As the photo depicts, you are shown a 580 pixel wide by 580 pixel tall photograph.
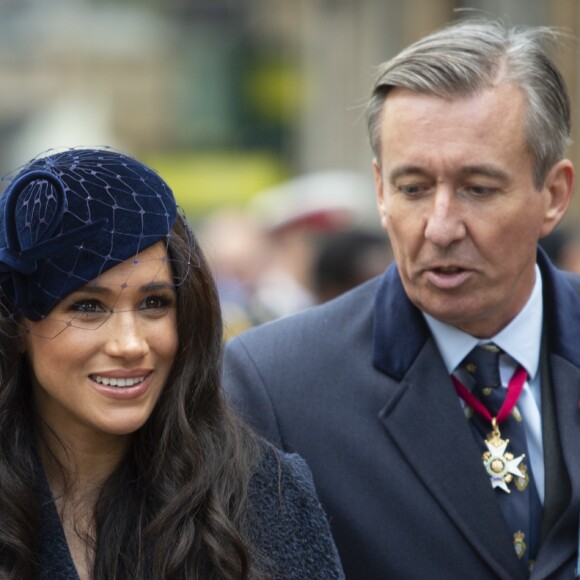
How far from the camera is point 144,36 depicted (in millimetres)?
32156

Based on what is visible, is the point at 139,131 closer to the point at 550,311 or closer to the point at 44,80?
the point at 44,80

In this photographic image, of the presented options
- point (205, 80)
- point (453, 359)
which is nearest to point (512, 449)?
point (453, 359)

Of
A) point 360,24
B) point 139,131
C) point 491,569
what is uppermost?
point 491,569

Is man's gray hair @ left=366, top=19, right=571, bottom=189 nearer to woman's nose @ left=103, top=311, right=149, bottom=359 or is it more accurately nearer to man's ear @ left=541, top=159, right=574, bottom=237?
man's ear @ left=541, top=159, right=574, bottom=237

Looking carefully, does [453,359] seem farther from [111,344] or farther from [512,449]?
[111,344]

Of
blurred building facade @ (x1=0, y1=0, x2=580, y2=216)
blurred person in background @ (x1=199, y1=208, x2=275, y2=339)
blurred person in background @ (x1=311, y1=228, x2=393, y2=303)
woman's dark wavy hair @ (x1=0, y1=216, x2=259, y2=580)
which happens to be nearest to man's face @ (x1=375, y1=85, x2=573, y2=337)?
woman's dark wavy hair @ (x1=0, y1=216, x2=259, y2=580)

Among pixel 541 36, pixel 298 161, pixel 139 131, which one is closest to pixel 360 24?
pixel 298 161

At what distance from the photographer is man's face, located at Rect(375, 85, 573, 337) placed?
3695mm

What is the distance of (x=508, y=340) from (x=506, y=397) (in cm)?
16

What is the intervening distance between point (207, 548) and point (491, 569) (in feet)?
2.51

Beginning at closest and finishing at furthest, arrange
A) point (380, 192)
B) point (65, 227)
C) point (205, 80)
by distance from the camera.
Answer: point (65, 227), point (380, 192), point (205, 80)

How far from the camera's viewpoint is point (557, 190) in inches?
157

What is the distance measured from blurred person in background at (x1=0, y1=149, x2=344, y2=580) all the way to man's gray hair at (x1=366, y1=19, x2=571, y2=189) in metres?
0.77

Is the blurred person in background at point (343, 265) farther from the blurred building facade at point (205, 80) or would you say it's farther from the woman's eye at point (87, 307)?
the blurred building facade at point (205, 80)
